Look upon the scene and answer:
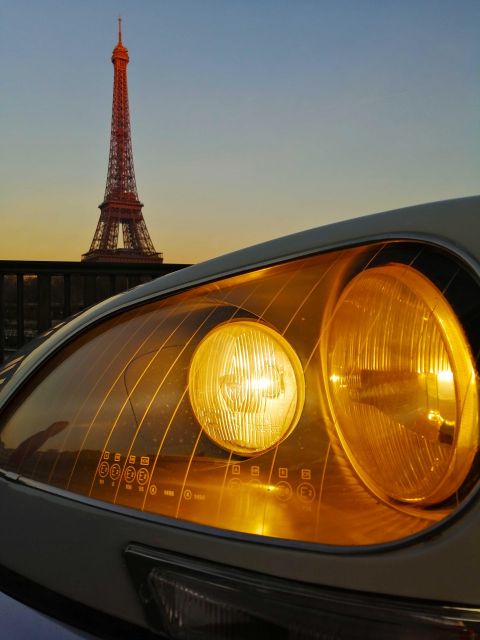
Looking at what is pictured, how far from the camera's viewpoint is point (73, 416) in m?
1.19

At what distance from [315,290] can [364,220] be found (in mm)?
121

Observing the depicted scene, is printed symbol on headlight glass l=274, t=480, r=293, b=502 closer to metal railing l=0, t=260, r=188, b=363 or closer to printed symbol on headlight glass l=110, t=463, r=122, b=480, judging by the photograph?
printed symbol on headlight glass l=110, t=463, r=122, b=480

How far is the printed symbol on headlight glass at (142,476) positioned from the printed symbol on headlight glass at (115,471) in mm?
46

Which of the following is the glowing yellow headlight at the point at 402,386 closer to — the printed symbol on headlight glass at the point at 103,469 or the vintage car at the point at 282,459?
the vintage car at the point at 282,459

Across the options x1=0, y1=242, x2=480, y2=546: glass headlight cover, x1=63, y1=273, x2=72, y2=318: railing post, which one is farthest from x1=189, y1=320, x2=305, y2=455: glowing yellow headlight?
x1=63, y1=273, x2=72, y2=318: railing post

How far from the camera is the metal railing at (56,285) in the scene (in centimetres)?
559

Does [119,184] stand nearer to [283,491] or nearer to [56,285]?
[56,285]

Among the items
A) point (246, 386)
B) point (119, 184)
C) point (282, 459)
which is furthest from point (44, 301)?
point (119, 184)

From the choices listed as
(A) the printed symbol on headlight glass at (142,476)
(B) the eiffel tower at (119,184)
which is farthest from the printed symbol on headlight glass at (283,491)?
(B) the eiffel tower at (119,184)

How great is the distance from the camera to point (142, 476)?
1030mm

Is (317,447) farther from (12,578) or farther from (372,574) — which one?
(12,578)

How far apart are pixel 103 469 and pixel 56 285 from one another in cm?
487

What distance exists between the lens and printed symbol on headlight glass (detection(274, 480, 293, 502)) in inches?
34.0

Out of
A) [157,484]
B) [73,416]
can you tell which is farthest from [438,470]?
[73,416]
